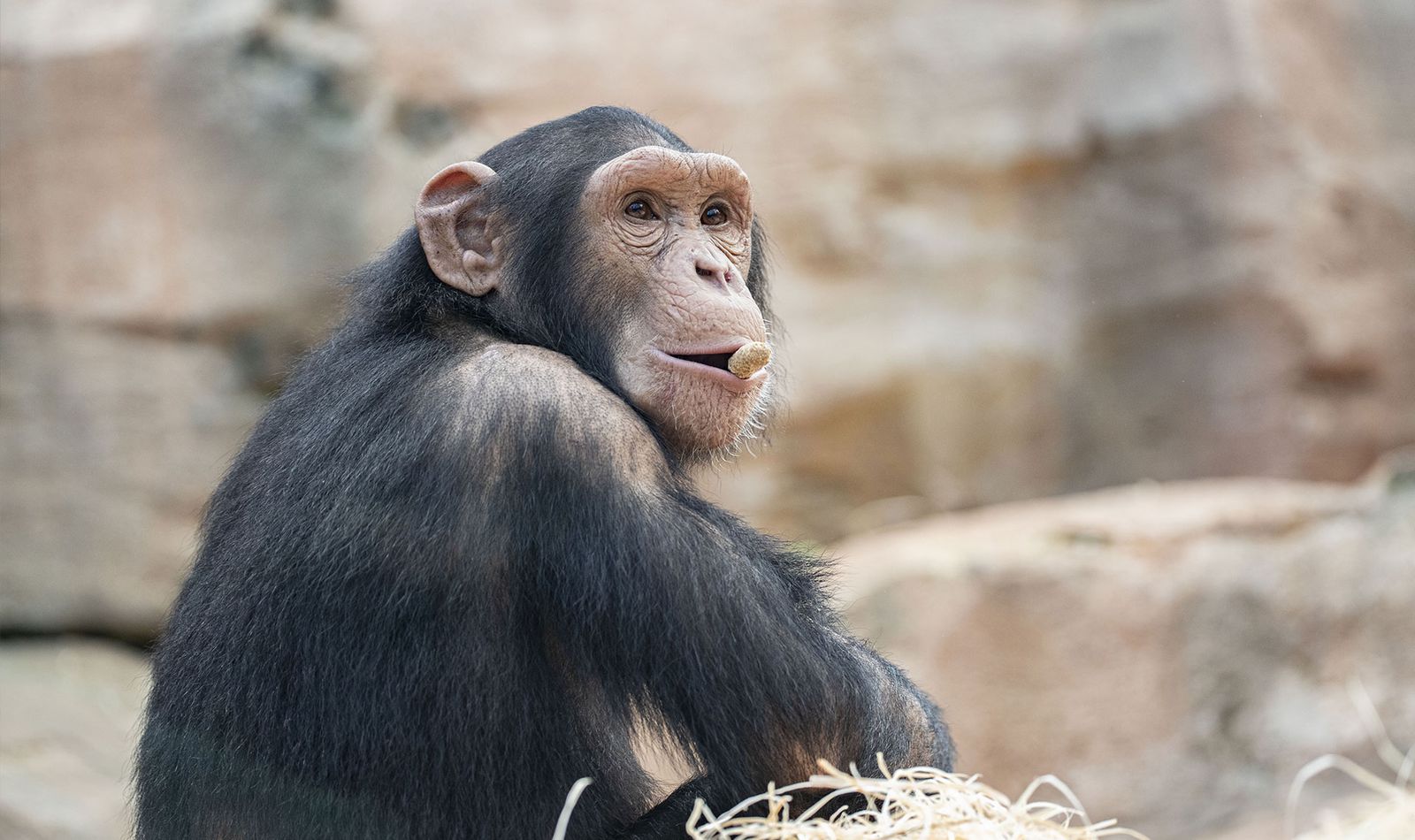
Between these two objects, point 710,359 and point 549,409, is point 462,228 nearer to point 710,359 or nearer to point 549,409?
point 710,359

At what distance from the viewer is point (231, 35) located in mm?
9227

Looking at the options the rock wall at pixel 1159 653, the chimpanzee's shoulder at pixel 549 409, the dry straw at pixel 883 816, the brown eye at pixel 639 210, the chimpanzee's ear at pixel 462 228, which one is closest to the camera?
the dry straw at pixel 883 816

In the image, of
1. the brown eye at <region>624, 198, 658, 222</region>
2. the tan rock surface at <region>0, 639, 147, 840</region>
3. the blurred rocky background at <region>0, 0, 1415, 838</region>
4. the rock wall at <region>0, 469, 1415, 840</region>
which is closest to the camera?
the brown eye at <region>624, 198, 658, 222</region>

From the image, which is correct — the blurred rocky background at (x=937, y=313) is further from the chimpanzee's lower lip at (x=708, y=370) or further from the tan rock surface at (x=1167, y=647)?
the chimpanzee's lower lip at (x=708, y=370)

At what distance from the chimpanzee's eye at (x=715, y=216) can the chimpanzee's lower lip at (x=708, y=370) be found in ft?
A: 2.03

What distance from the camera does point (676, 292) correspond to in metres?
4.46

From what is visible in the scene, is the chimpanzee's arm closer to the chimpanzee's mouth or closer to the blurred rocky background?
the chimpanzee's mouth

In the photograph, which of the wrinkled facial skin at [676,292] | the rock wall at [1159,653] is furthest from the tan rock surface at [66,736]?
the wrinkled facial skin at [676,292]

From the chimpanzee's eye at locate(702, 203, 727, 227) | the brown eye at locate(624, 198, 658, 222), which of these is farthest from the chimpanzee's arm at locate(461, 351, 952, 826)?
the chimpanzee's eye at locate(702, 203, 727, 227)

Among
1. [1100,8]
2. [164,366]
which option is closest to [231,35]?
[164,366]

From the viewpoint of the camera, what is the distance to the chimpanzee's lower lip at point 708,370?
14.3 feet

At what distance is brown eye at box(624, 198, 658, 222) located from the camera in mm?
4605

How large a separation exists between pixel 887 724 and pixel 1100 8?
315 inches

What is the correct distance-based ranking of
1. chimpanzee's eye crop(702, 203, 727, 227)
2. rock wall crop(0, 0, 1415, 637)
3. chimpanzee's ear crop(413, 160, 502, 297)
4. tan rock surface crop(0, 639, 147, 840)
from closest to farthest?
chimpanzee's ear crop(413, 160, 502, 297)
chimpanzee's eye crop(702, 203, 727, 227)
tan rock surface crop(0, 639, 147, 840)
rock wall crop(0, 0, 1415, 637)
